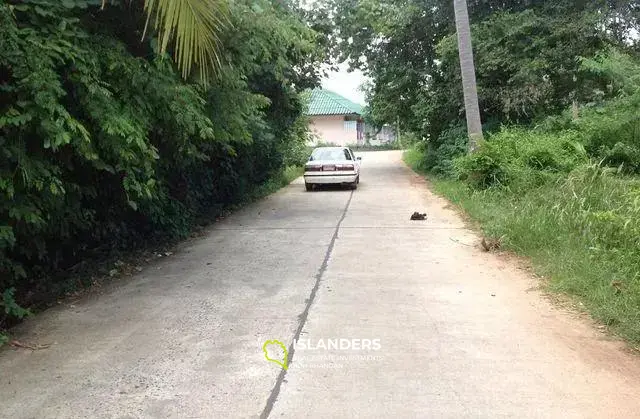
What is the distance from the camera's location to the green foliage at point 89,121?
15.5ft

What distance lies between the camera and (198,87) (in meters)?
6.61

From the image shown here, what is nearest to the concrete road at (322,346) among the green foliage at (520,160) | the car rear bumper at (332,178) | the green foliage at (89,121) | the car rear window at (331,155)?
the green foliage at (89,121)

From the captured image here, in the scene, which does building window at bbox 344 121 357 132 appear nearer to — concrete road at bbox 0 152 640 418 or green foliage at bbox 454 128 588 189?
green foliage at bbox 454 128 588 189

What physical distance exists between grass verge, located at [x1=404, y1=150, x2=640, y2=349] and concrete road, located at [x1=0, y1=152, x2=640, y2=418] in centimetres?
29

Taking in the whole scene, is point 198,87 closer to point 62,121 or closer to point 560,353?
point 62,121

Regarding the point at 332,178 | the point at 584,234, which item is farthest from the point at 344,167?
the point at 584,234

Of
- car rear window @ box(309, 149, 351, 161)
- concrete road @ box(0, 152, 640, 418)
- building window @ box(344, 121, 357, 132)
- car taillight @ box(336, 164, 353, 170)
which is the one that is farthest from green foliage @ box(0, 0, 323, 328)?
building window @ box(344, 121, 357, 132)

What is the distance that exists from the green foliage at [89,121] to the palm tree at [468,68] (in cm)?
726

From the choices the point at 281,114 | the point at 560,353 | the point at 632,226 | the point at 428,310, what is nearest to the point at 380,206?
the point at 281,114

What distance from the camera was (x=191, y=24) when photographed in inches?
195

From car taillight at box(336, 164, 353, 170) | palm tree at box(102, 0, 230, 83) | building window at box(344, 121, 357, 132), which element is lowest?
car taillight at box(336, 164, 353, 170)

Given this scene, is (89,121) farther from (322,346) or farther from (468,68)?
(468,68)

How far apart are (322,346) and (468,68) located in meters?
12.0

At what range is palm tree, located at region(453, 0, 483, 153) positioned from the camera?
14656mm
